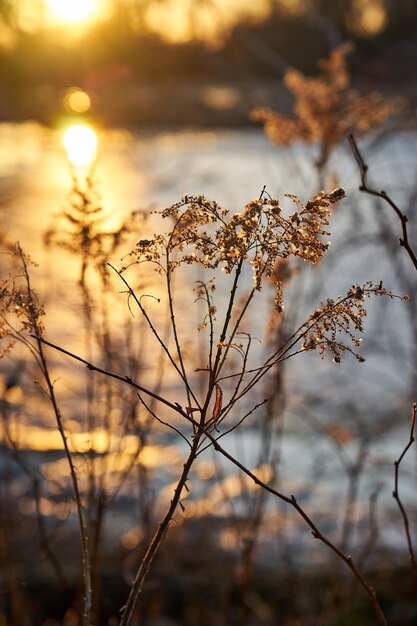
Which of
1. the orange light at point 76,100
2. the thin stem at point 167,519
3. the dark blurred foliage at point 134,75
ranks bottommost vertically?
the thin stem at point 167,519

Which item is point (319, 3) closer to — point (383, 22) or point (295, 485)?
point (383, 22)

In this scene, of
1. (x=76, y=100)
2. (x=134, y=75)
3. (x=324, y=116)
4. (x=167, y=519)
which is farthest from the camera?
(x=134, y=75)

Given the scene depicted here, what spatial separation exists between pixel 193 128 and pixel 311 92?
545 inches

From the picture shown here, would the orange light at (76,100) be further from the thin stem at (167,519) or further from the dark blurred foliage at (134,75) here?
the thin stem at (167,519)

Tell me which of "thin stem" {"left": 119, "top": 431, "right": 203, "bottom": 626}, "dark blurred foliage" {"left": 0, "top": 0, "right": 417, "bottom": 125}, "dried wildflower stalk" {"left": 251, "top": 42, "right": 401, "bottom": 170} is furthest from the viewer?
"dark blurred foliage" {"left": 0, "top": 0, "right": 417, "bottom": 125}

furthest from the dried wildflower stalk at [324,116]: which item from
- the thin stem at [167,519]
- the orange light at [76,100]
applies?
the orange light at [76,100]

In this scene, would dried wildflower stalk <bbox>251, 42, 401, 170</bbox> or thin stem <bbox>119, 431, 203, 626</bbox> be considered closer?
thin stem <bbox>119, 431, 203, 626</bbox>

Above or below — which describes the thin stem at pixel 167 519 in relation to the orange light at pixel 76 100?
below

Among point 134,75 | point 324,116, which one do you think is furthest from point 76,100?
point 324,116

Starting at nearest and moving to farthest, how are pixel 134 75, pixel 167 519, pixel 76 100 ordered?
pixel 167 519 → pixel 76 100 → pixel 134 75

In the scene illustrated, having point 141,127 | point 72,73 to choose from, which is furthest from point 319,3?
point 72,73

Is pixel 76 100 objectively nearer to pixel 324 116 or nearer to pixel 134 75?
pixel 134 75

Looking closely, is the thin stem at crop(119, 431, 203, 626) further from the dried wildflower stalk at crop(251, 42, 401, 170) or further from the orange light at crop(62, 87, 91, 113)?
the orange light at crop(62, 87, 91, 113)

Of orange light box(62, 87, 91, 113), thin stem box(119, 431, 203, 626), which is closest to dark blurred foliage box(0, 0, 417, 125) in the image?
orange light box(62, 87, 91, 113)
